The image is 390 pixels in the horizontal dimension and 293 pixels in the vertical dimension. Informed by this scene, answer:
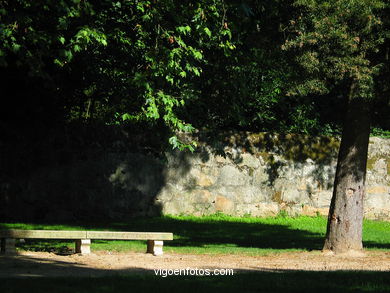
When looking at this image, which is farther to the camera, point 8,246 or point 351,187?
point 351,187

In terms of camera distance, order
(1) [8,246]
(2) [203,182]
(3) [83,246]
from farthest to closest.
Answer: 1. (2) [203,182]
2. (3) [83,246]
3. (1) [8,246]

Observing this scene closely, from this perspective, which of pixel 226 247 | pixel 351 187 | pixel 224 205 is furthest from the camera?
pixel 224 205

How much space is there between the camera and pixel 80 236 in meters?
11.5

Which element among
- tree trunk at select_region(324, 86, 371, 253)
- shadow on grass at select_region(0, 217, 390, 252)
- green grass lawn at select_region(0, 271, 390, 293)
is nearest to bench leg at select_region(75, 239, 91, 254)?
shadow on grass at select_region(0, 217, 390, 252)

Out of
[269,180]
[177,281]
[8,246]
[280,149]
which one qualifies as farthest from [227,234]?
[177,281]

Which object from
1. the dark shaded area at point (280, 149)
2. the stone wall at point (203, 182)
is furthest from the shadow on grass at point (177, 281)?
the dark shaded area at point (280, 149)

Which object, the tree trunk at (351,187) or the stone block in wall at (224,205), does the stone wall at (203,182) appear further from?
the tree trunk at (351,187)

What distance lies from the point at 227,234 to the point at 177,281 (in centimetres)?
733

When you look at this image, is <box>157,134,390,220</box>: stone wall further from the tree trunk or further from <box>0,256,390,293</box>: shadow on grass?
<box>0,256,390,293</box>: shadow on grass

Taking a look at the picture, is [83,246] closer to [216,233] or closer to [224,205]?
[216,233]

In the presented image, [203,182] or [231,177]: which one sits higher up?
[231,177]

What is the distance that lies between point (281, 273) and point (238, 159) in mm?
9579

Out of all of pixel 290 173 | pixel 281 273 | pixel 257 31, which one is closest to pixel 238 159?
pixel 290 173

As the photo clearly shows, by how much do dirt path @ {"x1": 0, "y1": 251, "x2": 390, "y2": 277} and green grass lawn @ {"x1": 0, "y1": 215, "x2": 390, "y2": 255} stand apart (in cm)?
78
